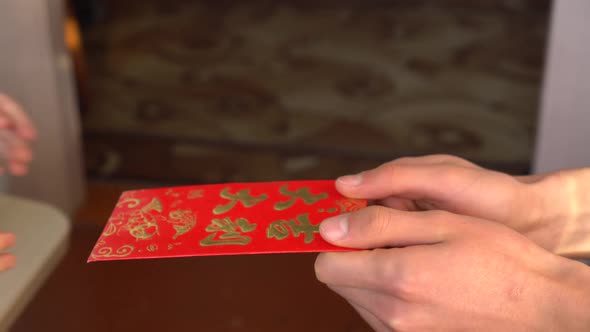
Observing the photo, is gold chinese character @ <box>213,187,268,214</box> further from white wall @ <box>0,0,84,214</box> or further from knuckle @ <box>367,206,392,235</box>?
white wall @ <box>0,0,84,214</box>

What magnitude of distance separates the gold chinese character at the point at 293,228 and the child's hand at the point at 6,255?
0.27m

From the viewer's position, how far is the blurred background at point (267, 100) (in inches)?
29.9

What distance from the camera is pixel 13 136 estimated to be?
0.82m

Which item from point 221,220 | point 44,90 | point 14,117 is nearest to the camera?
point 221,220

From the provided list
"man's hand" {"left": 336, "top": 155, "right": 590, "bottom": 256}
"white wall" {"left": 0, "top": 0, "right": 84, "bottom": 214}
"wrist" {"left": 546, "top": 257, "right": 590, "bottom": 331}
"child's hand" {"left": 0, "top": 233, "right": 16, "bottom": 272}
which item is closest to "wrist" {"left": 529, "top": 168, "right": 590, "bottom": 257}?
"man's hand" {"left": 336, "top": 155, "right": 590, "bottom": 256}

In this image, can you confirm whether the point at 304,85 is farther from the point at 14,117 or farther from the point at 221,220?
the point at 221,220

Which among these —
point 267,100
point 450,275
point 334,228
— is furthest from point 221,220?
point 267,100

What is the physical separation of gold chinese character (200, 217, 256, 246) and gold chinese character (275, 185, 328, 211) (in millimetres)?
44

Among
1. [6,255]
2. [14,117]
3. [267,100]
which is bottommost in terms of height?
[267,100]

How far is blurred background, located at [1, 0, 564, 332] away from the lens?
760 mm

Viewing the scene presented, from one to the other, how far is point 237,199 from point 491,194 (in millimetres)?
264

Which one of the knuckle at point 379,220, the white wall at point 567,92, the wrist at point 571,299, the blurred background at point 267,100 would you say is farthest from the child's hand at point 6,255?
the white wall at point 567,92

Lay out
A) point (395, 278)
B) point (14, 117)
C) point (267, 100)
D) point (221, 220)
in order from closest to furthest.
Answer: point (395, 278) < point (221, 220) < point (14, 117) < point (267, 100)

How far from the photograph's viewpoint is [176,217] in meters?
0.67
